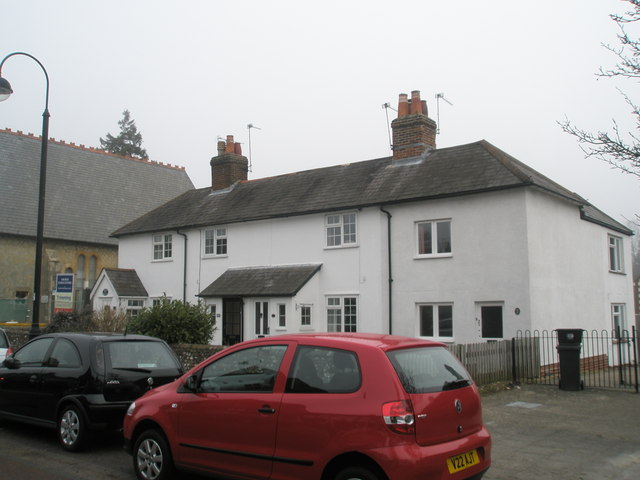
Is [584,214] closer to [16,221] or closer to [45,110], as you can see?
[45,110]

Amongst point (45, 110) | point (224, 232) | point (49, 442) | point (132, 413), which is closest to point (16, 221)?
point (224, 232)

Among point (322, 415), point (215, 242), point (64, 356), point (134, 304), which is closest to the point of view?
point (322, 415)

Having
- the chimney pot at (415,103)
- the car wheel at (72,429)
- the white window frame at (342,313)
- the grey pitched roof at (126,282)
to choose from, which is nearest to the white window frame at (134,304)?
the grey pitched roof at (126,282)

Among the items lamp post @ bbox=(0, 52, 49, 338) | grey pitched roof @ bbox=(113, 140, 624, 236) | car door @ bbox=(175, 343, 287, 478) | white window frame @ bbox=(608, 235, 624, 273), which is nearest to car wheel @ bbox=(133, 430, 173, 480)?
car door @ bbox=(175, 343, 287, 478)

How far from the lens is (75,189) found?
3984 centimetres

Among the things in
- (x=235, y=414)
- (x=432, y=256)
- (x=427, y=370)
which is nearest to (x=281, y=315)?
(x=432, y=256)

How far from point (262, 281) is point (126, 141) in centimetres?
6144

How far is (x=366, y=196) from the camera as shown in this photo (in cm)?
2173

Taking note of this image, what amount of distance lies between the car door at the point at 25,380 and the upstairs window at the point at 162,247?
18488mm

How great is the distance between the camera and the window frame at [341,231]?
2192 centimetres

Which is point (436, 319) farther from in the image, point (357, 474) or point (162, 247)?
point (357, 474)

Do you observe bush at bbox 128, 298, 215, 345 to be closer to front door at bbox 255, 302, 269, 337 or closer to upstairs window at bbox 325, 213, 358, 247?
front door at bbox 255, 302, 269, 337

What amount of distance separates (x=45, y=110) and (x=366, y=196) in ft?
35.4

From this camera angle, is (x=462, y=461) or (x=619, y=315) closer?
(x=462, y=461)
